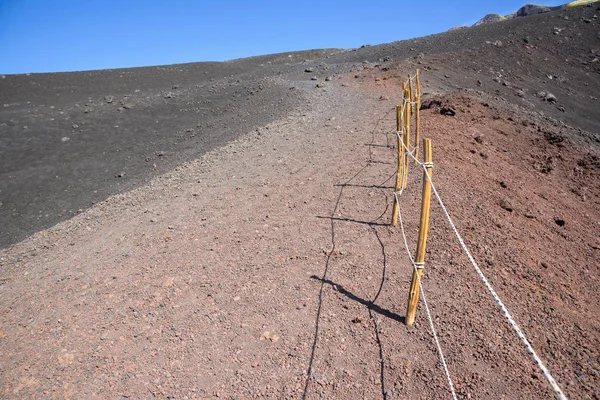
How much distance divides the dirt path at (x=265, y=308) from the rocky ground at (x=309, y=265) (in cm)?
2

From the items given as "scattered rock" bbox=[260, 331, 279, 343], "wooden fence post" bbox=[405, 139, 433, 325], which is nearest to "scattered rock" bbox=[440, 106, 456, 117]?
"wooden fence post" bbox=[405, 139, 433, 325]

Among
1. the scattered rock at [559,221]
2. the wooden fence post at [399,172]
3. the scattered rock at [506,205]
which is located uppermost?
the wooden fence post at [399,172]

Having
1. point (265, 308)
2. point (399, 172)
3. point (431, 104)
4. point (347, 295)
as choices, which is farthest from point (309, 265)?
point (431, 104)

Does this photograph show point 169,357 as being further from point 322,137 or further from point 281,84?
point 281,84

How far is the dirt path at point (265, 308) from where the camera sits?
9.82 ft

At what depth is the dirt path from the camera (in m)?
2.99

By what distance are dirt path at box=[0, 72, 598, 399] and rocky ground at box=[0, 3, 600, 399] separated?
19 mm

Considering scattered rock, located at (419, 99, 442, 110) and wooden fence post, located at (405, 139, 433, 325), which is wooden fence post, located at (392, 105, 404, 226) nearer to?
wooden fence post, located at (405, 139, 433, 325)

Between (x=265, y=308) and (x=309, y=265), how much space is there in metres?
0.80

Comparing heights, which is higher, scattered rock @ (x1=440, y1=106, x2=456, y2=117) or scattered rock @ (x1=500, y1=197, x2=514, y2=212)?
scattered rock @ (x1=440, y1=106, x2=456, y2=117)

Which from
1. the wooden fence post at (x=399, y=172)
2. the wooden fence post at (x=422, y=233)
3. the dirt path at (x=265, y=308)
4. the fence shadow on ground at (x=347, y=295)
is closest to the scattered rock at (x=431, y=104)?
the dirt path at (x=265, y=308)

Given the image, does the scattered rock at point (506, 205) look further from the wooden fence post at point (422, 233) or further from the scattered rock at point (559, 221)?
the wooden fence post at point (422, 233)

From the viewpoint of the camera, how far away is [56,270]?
17.7 feet

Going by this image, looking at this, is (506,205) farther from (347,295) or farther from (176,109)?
(176,109)
